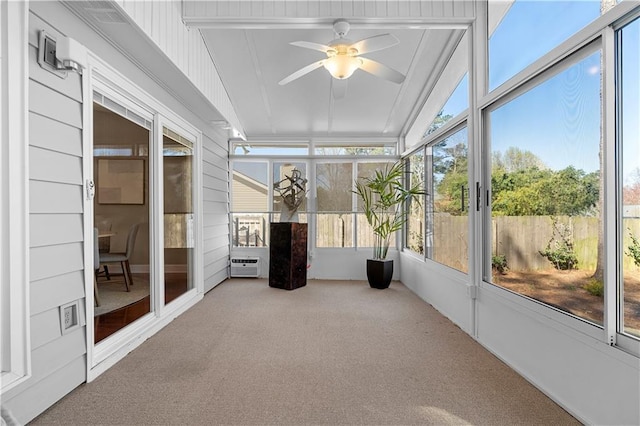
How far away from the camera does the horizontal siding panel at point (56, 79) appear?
172 centimetres

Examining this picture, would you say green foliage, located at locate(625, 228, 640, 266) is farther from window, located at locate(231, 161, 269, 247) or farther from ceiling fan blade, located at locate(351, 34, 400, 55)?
window, located at locate(231, 161, 269, 247)

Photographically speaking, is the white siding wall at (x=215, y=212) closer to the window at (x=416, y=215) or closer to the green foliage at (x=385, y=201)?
the green foliage at (x=385, y=201)

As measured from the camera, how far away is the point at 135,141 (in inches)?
151

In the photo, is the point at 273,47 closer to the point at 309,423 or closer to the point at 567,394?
the point at 309,423

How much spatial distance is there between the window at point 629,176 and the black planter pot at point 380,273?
3.24 metres

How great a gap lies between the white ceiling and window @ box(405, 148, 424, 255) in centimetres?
63

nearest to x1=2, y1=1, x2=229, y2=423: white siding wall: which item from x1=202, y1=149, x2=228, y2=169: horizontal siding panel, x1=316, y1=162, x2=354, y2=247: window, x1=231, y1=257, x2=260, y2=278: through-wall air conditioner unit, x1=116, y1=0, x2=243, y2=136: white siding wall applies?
x1=116, y1=0, x2=243, y2=136: white siding wall

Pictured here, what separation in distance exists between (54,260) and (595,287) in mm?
2955

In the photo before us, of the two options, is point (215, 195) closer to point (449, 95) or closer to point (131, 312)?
point (131, 312)

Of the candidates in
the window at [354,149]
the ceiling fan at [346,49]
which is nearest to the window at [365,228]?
the window at [354,149]

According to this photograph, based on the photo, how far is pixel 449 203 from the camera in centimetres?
366

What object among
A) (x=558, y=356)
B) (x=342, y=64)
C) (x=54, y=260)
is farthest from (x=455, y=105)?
(x=54, y=260)

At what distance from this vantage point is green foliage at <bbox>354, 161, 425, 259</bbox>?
4844mm

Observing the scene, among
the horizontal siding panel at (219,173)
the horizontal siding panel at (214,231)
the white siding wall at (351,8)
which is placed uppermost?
the white siding wall at (351,8)
